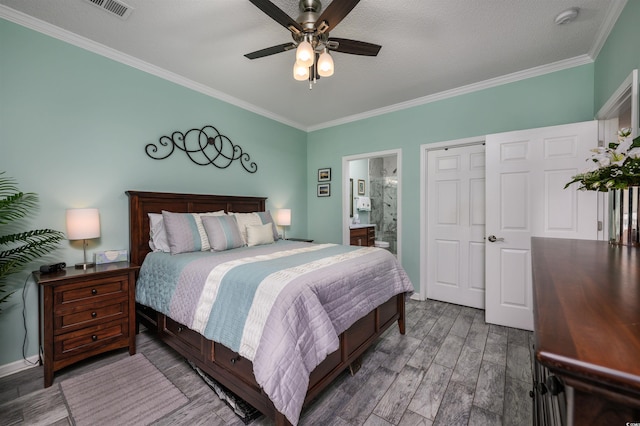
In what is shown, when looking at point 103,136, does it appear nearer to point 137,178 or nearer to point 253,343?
point 137,178

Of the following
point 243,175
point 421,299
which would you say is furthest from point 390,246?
point 243,175

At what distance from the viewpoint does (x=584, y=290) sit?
2.09 feet

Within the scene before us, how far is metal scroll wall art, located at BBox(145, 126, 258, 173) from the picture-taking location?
2.96m

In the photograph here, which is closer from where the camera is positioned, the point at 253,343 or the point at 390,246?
the point at 253,343

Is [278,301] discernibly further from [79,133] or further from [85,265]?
[79,133]

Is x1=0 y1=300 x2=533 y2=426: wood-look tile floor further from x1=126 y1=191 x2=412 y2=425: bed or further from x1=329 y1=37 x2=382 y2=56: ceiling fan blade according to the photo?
x1=329 y1=37 x2=382 y2=56: ceiling fan blade

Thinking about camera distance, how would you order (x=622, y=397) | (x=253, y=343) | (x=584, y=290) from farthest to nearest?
(x=253, y=343) < (x=584, y=290) < (x=622, y=397)

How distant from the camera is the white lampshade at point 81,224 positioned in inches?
83.3

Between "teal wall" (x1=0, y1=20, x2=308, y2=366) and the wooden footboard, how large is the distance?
0.94 metres

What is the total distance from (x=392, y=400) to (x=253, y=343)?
3.37 ft

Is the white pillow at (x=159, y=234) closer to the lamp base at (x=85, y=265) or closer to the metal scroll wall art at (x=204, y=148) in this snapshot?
the lamp base at (x=85, y=265)

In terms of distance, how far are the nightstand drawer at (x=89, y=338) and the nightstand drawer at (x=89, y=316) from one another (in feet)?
0.16

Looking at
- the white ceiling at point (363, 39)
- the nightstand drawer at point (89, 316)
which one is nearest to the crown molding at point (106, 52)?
the white ceiling at point (363, 39)

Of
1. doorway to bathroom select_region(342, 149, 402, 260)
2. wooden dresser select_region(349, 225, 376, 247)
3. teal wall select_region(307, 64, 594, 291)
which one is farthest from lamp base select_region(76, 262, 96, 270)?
doorway to bathroom select_region(342, 149, 402, 260)
